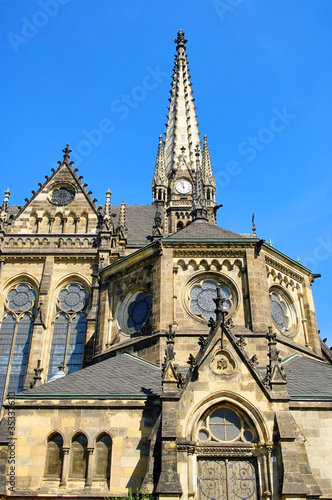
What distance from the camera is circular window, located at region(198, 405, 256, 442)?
14.3 m

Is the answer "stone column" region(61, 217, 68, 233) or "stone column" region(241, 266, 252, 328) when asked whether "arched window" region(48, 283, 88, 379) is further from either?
"stone column" region(241, 266, 252, 328)

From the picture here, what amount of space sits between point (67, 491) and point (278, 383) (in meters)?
6.62

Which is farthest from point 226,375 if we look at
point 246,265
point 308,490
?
point 246,265

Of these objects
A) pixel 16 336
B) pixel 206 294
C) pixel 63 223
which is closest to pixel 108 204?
pixel 63 223

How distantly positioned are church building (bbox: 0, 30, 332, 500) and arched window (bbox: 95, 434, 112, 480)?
4 centimetres

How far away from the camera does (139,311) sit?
858 inches

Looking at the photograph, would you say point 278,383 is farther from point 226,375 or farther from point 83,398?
point 83,398

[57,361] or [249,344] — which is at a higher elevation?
[57,361]

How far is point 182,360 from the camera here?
1914 cm

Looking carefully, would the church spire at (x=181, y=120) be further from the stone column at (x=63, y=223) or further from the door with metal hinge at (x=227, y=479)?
the door with metal hinge at (x=227, y=479)

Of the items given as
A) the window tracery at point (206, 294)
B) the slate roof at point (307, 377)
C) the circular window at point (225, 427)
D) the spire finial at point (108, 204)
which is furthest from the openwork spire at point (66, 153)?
the circular window at point (225, 427)

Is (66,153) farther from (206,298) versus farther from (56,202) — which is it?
(206,298)

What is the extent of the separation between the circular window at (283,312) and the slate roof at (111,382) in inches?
227

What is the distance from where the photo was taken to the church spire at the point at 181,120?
5022cm
